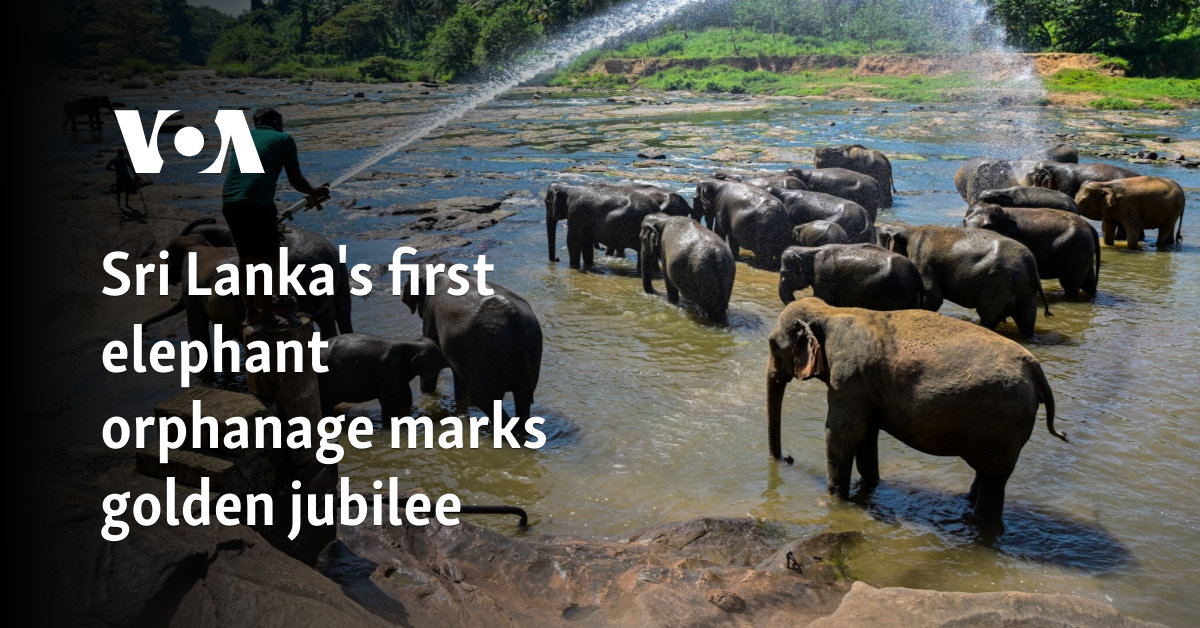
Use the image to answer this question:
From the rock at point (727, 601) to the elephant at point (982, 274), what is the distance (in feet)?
21.8

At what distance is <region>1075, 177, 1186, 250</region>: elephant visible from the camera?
51.2 feet

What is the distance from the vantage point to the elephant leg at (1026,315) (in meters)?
10.9

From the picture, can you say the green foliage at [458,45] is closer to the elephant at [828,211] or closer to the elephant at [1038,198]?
the elephant at [828,211]

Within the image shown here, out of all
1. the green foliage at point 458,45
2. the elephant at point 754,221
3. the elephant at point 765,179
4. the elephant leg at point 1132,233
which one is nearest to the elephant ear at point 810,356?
the elephant at point 754,221

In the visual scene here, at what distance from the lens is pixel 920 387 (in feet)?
20.6

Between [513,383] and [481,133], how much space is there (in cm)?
2985

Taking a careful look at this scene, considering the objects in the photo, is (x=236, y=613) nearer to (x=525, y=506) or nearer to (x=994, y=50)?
(x=525, y=506)

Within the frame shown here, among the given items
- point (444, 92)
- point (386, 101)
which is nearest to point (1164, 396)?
point (386, 101)

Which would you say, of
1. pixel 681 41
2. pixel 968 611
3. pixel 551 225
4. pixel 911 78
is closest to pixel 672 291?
pixel 551 225

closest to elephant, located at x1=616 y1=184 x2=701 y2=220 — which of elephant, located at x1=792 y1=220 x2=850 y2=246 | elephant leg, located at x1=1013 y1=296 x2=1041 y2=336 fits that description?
elephant, located at x1=792 y1=220 x2=850 y2=246

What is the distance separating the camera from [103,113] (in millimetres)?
47562

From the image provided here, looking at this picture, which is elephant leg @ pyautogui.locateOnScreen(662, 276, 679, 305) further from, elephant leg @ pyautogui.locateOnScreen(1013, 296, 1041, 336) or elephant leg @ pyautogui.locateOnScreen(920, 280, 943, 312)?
elephant leg @ pyautogui.locateOnScreen(1013, 296, 1041, 336)

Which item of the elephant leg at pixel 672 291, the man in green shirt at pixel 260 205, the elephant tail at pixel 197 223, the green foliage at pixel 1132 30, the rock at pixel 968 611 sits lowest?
the elephant leg at pixel 672 291

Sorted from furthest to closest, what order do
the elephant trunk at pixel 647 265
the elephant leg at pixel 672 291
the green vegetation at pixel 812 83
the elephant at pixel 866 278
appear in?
the green vegetation at pixel 812 83 < the elephant trunk at pixel 647 265 < the elephant leg at pixel 672 291 < the elephant at pixel 866 278
